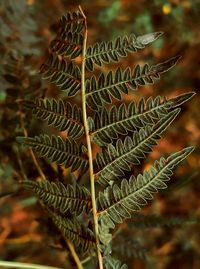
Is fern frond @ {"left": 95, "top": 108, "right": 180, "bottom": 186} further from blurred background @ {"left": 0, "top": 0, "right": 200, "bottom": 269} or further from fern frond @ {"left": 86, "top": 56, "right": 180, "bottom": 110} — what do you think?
blurred background @ {"left": 0, "top": 0, "right": 200, "bottom": 269}

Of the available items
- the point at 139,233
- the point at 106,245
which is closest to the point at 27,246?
the point at 139,233

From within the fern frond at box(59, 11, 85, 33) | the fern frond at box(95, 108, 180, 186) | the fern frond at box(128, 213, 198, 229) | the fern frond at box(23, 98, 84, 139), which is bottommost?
the fern frond at box(128, 213, 198, 229)

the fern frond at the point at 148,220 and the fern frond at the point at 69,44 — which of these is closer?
the fern frond at the point at 69,44

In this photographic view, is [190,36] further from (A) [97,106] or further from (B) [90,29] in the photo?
(A) [97,106]

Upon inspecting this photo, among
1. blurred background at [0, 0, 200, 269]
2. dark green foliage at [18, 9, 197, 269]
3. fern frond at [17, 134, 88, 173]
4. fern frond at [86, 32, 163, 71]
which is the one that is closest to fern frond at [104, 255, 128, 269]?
dark green foliage at [18, 9, 197, 269]

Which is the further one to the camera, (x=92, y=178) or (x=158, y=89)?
(x=158, y=89)

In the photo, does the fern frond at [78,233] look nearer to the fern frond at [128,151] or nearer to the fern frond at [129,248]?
the fern frond at [128,151]

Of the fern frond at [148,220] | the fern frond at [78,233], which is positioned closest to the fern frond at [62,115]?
the fern frond at [78,233]
